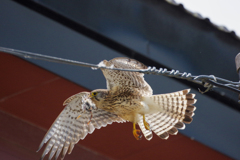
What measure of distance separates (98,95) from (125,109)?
35cm

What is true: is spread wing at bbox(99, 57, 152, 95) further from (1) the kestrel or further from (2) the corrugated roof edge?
(2) the corrugated roof edge

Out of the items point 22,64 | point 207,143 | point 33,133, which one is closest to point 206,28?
point 207,143

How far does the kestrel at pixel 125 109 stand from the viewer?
386 centimetres

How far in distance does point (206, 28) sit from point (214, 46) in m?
0.27

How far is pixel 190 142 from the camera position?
5.13m

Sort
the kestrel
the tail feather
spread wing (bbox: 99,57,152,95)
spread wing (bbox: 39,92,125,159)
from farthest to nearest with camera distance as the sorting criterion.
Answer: spread wing (bbox: 39,92,125,159) < the tail feather < the kestrel < spread wing (bbox: 99,57,152,95)

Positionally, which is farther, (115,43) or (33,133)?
(33,133)

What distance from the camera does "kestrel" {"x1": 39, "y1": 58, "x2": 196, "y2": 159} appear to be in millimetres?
3857

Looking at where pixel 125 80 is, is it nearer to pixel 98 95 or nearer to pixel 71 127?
pixel 98 95

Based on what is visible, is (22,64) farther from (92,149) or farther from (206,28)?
(206,28)

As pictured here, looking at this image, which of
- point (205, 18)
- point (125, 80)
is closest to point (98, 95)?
point (125, 80)

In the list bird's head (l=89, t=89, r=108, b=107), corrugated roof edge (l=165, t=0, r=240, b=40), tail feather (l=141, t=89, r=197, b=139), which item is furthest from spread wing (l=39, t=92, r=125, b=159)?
corrugated roof edge (l=165, t=0, r=240, b=40)

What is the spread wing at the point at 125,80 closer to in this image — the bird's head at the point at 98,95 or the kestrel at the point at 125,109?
the kestrel at the point at 125,109

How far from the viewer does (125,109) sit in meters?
3.92
